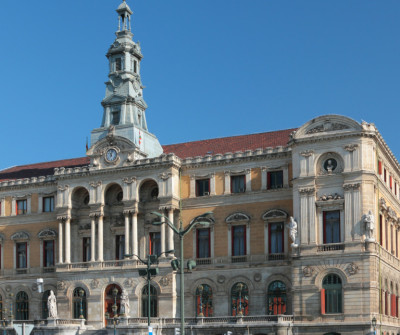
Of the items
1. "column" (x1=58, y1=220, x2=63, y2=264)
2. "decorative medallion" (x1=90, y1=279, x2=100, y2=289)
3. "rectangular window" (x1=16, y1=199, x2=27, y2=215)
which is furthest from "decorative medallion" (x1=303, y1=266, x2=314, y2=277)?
"rectangular window" (x1=16, y1=199, x2=27, y2=215)

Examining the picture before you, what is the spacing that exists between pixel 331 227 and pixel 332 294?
5.25 metres

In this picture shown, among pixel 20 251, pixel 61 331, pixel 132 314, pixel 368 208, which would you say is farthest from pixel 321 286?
pixel 20 251

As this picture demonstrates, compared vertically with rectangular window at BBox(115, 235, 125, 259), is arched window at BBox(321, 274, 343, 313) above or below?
below

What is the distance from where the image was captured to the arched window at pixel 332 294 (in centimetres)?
5850

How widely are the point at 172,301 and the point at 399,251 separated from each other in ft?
70.7

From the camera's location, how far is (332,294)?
5872 centimetres

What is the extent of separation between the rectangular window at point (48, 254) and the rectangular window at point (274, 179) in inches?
896

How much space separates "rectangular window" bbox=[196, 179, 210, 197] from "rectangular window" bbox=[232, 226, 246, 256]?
14.3 feet

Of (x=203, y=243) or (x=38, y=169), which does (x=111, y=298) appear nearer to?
(x=203, y=243)

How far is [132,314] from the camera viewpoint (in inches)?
2628

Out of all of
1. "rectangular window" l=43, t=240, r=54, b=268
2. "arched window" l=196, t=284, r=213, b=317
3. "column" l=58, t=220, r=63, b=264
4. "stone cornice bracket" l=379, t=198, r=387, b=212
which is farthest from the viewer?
"rectangular window" l=43, t=240, r=54, b=268

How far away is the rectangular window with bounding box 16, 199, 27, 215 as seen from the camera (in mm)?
75750

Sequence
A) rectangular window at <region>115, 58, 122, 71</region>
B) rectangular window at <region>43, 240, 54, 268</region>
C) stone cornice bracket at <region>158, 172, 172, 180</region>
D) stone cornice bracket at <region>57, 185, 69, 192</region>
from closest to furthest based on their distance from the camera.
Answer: stone cornice bracket at <region>158, 172, 172, 180</region> → stone cornice bracket at <region>57, 185, 69, 192</region> → rectangular window at <region>43, 240, 54, 268</region> → rectangular window at <region>115, 58, 122, 71</region>

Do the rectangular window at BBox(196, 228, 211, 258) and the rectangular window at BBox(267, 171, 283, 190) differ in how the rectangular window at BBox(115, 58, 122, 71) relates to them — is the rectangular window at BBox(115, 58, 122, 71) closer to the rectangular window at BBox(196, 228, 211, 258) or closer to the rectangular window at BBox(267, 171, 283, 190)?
the rectangular window at BBox(196, 228, 211, 258)
